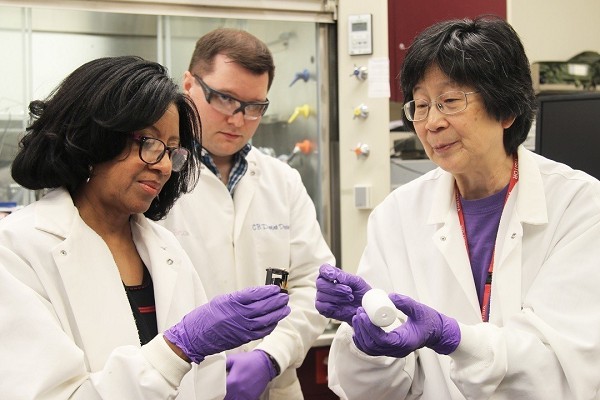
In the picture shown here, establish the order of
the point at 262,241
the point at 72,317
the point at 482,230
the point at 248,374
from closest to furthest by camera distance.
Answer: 1. the point at 72,317
2. the point at 482,230
3. the point at 248,374
4. the point at 262,241

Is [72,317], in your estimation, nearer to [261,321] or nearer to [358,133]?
[261,321]

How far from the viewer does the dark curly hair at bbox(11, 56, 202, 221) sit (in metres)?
1.40

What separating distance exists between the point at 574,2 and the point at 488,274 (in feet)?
11.5

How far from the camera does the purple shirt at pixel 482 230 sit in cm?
169

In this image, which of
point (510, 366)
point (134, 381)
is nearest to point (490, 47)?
point (510, 366)

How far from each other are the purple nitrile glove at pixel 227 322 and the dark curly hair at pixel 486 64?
640mm

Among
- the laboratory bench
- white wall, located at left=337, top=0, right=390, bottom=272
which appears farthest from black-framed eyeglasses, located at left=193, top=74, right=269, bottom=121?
the laboratory bench

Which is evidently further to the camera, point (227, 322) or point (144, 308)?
point (144, 308)

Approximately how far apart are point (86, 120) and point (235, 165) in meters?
0.87

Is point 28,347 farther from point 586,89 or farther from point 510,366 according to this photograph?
point 586,89

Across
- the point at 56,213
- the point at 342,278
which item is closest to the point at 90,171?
the point at 56,213

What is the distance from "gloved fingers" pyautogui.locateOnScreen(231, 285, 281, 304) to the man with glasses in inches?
23.0

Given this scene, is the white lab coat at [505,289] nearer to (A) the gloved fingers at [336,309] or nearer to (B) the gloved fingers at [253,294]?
(A) the gloved fingers at [336,309]

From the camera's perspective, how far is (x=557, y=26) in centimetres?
455
